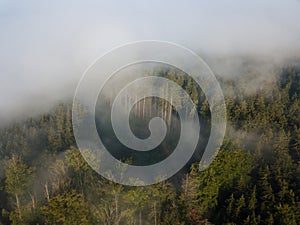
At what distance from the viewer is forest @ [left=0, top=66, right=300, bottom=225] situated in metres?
28.2

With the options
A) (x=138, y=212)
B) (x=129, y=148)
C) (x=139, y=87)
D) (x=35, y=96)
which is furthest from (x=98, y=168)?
(x=35, y=96)

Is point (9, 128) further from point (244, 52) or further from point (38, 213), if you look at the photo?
point (244, 52)

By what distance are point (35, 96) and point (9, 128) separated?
17.5 metres

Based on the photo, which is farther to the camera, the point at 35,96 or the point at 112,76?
the point at 35,96

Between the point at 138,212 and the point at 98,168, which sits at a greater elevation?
the point at 98,168

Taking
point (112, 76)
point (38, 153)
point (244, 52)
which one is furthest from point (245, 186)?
point (244, 52)

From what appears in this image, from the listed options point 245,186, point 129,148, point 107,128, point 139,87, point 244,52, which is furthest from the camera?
point 244,52

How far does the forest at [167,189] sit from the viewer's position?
1110 inches

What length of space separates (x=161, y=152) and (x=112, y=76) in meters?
16.7

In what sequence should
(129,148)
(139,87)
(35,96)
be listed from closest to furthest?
(129,148), (139,87), (35,96)

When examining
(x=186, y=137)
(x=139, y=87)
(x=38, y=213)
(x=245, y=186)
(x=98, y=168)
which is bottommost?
(x=38, y=213)

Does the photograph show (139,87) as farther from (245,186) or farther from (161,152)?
(245,186)

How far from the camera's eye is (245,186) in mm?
34000

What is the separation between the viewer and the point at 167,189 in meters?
30.5
